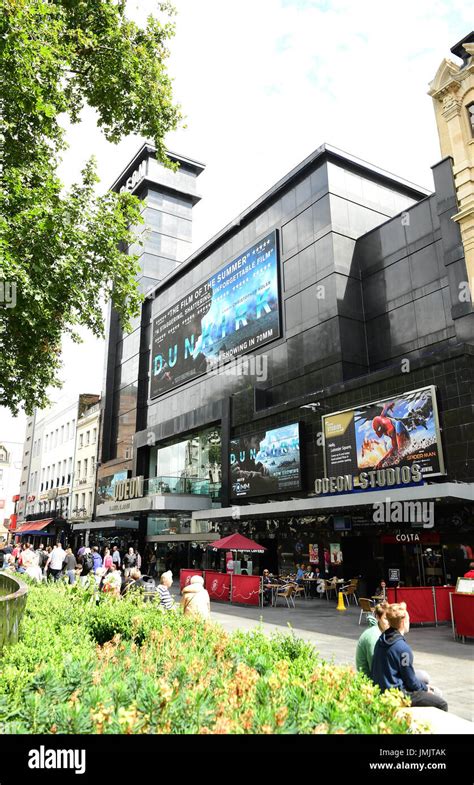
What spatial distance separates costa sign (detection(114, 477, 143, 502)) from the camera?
109ft

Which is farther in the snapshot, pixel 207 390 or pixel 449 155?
pixel 207 390

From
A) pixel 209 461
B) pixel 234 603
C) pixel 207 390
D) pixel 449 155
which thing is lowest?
pixel 234 603

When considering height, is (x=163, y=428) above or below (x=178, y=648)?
above

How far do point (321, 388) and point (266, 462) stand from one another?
4.68 meters

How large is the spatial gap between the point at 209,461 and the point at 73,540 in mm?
27814

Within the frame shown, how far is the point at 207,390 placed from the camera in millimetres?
32375

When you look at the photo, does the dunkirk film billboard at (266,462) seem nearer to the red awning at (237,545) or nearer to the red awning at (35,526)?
the red awning at (237,545)

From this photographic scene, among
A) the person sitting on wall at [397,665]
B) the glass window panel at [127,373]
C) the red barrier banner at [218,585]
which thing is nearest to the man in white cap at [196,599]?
the person sitting on wall at [397,665]

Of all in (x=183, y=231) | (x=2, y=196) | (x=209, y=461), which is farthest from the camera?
(x=183, y=231)

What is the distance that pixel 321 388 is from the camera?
23.7 metres

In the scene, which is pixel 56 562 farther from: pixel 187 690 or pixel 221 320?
pixel 187 690

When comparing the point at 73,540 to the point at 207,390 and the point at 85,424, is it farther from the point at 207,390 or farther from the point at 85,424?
the point at 207,390

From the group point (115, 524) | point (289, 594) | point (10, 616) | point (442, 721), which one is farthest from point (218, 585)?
point (115, 524)
